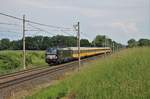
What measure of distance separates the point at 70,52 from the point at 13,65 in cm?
1285

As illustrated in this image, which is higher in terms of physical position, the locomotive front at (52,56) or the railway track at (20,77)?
the locomotive front at (52,56)

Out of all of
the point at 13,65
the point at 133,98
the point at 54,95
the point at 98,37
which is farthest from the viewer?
the point at 98,37

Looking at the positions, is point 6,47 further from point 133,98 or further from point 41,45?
point 133,98

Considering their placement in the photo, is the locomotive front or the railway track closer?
the railway track

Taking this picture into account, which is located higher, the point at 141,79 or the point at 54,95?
the point at 141,79

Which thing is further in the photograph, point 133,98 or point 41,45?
point 41,45

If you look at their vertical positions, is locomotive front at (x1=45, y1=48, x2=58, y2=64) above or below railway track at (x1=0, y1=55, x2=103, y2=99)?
above

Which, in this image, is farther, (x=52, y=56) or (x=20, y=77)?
(x=52, y=56)

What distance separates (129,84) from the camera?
10.7m

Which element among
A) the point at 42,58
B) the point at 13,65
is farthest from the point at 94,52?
the point at 13,65

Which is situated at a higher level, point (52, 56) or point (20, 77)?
point (52, 56)

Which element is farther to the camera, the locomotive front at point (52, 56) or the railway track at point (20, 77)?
the locomotive front at point (52, 56)

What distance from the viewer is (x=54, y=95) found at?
52.1 ft

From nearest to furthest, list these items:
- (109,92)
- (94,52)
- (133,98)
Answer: (133,98) < (109,92) < (94,52)
